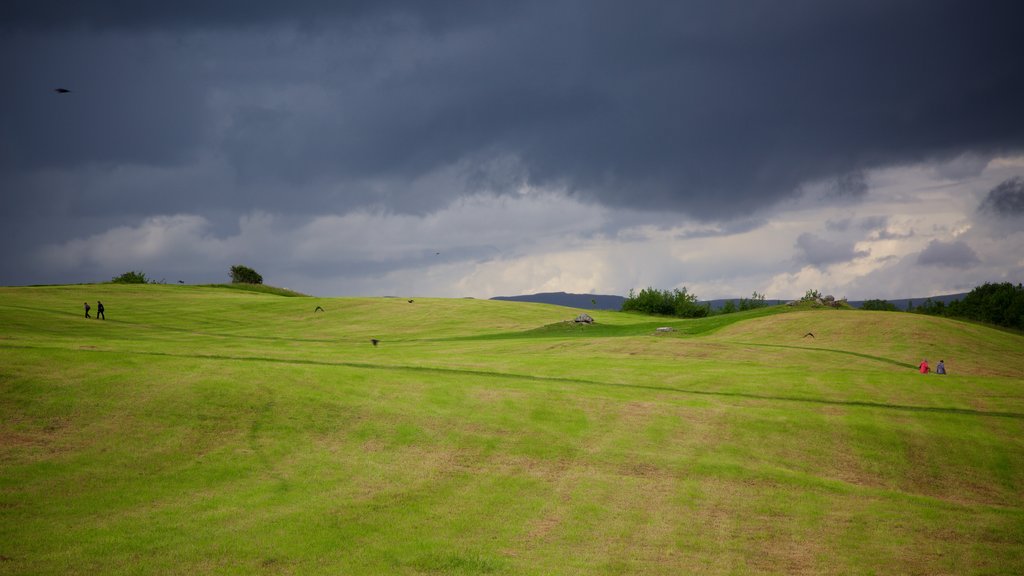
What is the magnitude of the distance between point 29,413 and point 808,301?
93806 millimetres

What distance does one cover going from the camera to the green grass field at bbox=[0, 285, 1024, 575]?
17.8 m

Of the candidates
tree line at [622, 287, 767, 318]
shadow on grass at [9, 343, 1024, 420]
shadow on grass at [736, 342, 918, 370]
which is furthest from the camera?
tree line at [622, 287, 767, 318]

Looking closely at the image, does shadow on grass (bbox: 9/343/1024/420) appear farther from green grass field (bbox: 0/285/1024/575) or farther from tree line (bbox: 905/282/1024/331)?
tree line (bbox: 905/282/1024/331)

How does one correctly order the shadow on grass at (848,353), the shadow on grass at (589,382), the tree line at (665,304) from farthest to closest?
the tree line at (665,304)
the shadow on grass at (848,353)
the shadow on grass at (589,382)

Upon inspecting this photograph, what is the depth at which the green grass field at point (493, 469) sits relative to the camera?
17797mm

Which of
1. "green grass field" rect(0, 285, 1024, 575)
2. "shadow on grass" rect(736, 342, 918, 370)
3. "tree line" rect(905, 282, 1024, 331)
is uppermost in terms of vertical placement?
"tree line" rect(905, 282, 1024, 331)

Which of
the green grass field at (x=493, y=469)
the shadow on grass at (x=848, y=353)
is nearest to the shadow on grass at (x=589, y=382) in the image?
the green grass field at (x=493, y=469)

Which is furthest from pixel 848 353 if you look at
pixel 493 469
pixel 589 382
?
pixel 493 469

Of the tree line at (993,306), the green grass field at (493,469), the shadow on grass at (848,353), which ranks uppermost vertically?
the tree line at (993,306)

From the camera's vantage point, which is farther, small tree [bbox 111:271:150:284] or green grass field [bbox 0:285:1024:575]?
small tree [bbox 111:271:150:284]

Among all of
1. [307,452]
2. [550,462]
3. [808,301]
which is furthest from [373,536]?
[808,301]

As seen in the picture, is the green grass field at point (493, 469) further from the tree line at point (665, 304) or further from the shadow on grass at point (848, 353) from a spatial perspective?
the tree line at point (665, 304)

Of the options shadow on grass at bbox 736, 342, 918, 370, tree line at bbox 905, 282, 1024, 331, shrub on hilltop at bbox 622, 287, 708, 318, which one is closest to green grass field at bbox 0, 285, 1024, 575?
shadow on grass at bbox 736, 342, 918, 370

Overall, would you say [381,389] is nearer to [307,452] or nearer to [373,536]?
[307,452]
